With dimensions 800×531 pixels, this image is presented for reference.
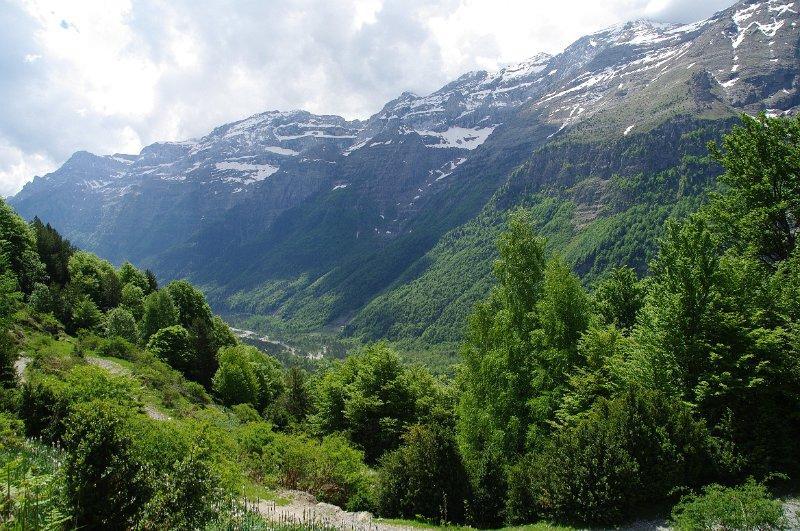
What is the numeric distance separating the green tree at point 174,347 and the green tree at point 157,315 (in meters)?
5.68

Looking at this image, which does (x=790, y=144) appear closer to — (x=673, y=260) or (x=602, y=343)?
(x=673, y=260)

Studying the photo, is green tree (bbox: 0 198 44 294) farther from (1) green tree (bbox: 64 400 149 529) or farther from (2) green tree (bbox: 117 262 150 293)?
(1) green tree (bbox: 64 400 149 529)

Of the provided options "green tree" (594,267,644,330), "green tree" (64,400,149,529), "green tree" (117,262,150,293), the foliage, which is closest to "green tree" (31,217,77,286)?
the foliage

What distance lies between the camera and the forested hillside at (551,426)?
543 inches

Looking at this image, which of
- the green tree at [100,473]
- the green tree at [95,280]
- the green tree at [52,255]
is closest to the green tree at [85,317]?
the green tree at [95,280]

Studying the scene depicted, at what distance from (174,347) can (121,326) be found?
24.1 ft

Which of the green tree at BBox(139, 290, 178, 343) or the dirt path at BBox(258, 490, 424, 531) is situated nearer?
the dirt path at BBox(258, 490, 424, 531)

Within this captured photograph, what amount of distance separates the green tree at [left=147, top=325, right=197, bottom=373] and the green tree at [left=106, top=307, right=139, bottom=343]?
Answer: 423cm

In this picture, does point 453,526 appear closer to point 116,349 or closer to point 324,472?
point 324,472

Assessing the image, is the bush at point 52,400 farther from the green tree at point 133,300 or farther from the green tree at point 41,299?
the green tree at point 133,300

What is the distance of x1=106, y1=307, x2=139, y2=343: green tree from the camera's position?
5781 cm

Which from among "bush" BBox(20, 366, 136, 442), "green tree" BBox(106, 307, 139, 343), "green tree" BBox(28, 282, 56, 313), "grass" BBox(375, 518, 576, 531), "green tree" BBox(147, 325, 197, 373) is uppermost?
"green tree" BBox(28, 282, 56, 313)

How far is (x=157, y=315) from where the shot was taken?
2501 inches

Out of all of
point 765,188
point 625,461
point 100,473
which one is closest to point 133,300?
point 100,473
